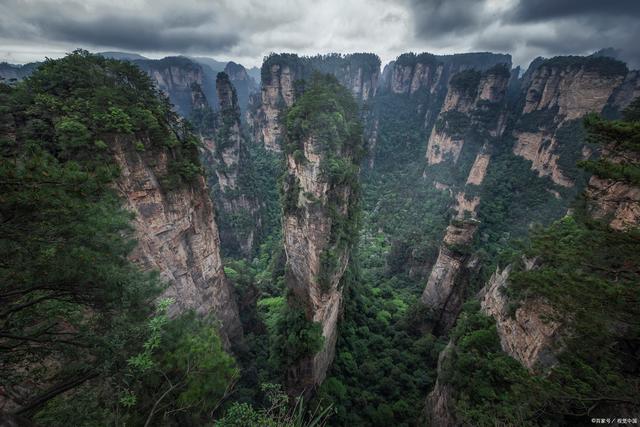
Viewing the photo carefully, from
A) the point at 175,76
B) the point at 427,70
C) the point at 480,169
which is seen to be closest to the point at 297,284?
the point at 480,169

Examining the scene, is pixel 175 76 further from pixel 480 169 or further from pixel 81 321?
pixel 81 321

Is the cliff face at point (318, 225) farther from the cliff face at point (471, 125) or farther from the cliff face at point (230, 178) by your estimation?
the cliff face at point (230, 178)

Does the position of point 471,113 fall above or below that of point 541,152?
above

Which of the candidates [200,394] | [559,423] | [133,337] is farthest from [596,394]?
[133,337]

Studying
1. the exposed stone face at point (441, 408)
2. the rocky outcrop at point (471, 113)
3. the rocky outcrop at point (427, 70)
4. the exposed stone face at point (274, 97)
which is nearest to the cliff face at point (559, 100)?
the rocky outcrop at point (471, 113)

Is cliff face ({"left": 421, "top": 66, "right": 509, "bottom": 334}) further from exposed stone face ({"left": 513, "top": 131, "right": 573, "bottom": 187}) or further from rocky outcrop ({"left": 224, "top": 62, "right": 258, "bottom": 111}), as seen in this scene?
rocky outcrop ({"left": 224, "top": 62, "right": 258, "bottom": 111})

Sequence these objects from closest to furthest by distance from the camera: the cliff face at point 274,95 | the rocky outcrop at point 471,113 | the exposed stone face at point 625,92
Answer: the exposed stone face at point 625,92
the rocky outcrop at point 471,113
the cliff face at point 274,95
